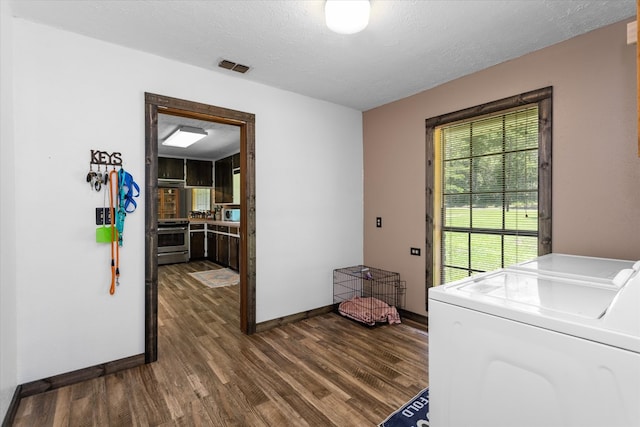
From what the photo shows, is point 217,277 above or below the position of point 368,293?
below

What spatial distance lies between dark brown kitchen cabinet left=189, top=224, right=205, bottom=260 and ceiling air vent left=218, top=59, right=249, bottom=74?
4910 millimetres

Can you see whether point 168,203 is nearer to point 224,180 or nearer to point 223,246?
point 224,180

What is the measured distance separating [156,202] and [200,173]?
508 centimetres

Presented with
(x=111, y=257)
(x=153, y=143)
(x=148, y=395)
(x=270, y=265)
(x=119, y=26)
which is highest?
(x=119, y=26)

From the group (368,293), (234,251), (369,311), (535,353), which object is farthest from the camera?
(234,251)

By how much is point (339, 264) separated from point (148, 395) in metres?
2.30

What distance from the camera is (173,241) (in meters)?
6.56

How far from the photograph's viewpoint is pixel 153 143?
252 centimetres

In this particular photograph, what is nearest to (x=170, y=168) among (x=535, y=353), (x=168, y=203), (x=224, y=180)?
(x=168, y=203)

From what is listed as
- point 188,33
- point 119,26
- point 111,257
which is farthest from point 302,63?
point 111,257

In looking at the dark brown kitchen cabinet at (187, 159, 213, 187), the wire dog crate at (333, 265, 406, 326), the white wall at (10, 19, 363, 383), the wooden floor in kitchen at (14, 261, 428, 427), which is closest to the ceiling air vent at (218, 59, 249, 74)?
the white wall at (10, 19, 363, 383)

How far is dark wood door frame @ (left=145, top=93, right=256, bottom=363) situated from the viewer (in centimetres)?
250

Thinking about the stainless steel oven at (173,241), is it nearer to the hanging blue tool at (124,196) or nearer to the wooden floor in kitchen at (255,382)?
the wooden floor in kitchen at (255,382)

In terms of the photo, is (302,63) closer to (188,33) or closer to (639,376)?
(188,33)
